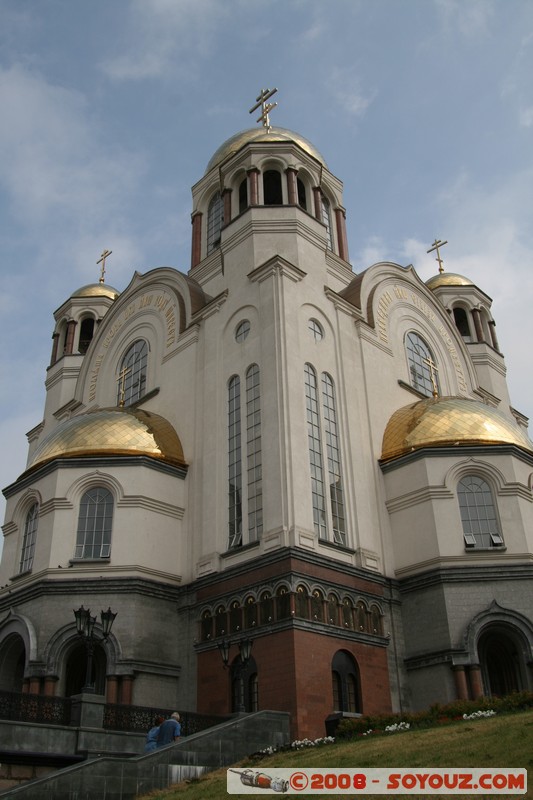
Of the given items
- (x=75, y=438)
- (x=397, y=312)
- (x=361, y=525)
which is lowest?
(x=361, y=525)

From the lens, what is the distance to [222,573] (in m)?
20.8

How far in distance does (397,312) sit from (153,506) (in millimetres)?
11946

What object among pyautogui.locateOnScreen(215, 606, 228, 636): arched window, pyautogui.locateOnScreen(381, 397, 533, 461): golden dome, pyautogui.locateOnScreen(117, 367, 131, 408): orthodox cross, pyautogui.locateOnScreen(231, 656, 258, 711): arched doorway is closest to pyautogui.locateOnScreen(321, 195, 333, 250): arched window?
pyautogui.locateOnScreen(117, 367, 131, 408): orthodox cross

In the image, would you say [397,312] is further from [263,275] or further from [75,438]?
[75,438]

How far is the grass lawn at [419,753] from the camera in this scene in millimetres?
10781

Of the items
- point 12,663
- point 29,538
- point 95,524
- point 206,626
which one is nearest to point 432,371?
point 206,626

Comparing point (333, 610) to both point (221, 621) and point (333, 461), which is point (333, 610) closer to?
point (221, 621)

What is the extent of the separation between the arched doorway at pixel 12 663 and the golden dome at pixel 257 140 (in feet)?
58.5

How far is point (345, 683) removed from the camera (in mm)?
19391

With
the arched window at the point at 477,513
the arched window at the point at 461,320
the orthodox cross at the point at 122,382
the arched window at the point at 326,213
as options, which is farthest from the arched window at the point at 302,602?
the arched window at the point at 461,320

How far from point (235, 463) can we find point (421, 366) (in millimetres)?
9777

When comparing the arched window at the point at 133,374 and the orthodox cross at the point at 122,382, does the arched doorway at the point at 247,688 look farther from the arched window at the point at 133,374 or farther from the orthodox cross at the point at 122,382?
the orthodox cross at the point at 122,382

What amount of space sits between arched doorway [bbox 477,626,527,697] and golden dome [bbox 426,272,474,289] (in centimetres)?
1933

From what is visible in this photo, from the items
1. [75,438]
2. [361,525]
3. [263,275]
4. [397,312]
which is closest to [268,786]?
[361,525]
